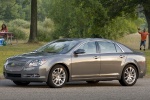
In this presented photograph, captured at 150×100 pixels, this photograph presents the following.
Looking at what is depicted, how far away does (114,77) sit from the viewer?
17797 millimetres

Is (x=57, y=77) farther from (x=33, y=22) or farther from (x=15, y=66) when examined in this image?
(x=33, y=22)

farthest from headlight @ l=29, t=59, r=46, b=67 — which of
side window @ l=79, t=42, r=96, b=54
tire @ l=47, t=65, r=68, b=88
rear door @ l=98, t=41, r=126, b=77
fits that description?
rear door @ l=98, t=41, r=126, b=77

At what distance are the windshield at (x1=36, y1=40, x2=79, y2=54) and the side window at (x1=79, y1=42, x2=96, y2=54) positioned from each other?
243 mm

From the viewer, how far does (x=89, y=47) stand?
17.6m

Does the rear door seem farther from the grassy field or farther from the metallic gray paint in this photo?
the grassy field

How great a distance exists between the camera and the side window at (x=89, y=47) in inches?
687

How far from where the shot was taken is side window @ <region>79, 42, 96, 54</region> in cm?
1746

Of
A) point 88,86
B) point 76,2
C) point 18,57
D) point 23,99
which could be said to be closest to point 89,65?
point 88,86

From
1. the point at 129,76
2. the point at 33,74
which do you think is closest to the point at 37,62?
the point at 33,74

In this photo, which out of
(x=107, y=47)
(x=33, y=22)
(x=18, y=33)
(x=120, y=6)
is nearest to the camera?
(x=107, y=47)

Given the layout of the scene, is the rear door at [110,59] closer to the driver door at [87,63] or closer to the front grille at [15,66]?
the driver door at [87,63]

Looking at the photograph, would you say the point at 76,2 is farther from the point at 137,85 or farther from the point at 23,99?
the point at 23,99

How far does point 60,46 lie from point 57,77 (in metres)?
1.18

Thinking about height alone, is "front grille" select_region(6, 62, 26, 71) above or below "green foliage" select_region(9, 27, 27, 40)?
below
